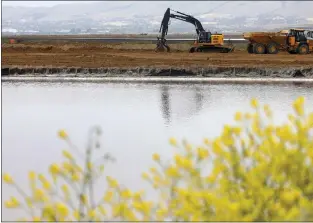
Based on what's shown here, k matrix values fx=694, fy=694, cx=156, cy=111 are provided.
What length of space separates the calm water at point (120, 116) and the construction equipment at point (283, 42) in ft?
38.0

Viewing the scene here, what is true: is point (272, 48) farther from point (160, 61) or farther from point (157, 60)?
point (160, 61)

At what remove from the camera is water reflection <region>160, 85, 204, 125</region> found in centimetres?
1486

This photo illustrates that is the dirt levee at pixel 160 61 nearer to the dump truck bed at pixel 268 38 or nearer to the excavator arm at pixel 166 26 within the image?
the dump truck bed at pixel 268 38

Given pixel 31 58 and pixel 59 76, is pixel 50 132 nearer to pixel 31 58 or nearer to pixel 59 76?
pixel 59 76

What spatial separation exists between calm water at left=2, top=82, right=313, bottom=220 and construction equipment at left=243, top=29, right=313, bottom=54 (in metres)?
11.6

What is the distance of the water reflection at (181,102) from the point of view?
48.7 feet

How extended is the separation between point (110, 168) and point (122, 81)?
1310 cm

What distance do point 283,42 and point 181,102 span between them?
1589 centimetres

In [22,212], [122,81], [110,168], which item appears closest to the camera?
[22,212]

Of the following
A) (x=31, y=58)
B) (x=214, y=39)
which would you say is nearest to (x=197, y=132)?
(x=31, y=58)

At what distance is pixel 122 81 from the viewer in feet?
73.0

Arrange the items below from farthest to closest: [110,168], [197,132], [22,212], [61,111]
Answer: [61,111]
[197,132]
[110,168]
[22,212]

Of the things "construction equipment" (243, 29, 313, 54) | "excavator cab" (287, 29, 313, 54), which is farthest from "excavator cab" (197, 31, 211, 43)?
"excavator cab" (287, 29, 313, 54)

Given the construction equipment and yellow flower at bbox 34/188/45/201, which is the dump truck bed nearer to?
the construction equipment
